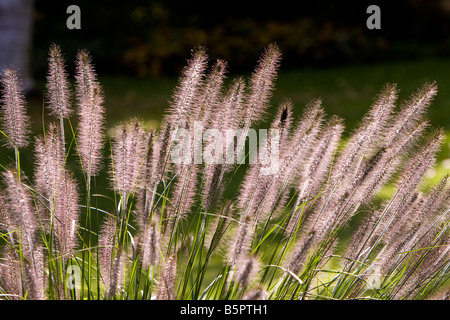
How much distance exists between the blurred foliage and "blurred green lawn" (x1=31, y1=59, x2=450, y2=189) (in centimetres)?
44

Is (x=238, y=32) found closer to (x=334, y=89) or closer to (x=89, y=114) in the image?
(x=334, y=89)

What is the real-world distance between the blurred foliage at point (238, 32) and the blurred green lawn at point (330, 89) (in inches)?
17.5

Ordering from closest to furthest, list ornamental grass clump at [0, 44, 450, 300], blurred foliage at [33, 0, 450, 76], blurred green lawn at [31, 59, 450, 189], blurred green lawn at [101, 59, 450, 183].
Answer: ornamental grass clump at [0, 44, 450, 300], blurred green lawn at [31, 59, 450, 189], blurred green lawn at [101, 59, 450, 183], blurred foliage at [33, 0, 450, 76]

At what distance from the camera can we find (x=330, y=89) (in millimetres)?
10445

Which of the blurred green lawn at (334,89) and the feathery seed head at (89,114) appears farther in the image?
the blurred green lawn at (334,89)

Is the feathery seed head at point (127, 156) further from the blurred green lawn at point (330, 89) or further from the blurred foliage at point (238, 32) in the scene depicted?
the blurred foliage at point (238, 32)

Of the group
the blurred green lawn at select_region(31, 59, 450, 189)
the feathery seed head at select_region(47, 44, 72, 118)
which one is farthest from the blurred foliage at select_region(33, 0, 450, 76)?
the feathery seed head at select_region(47, 44, 72, 118)

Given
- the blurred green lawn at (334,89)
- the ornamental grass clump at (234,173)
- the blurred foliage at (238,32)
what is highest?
the blurred foliage at (238,32)

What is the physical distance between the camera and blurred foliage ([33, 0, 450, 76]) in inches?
469

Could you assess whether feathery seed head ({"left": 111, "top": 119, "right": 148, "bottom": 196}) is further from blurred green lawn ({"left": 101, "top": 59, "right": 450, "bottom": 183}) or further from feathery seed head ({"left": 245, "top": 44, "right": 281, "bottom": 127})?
blurred green lawn ({"left": 101, "top": 59, "right": 450, "bottom": 183})

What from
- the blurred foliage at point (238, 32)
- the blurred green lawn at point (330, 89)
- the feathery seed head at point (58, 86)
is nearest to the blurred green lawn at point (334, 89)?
the blurred green lawn at point (330, 89)

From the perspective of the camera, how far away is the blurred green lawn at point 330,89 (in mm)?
8383
